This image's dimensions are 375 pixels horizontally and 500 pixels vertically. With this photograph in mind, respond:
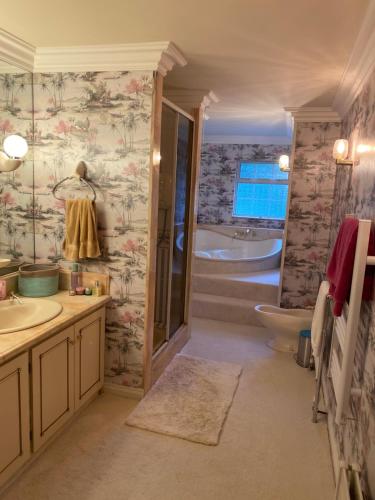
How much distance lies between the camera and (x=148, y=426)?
2.29 metres

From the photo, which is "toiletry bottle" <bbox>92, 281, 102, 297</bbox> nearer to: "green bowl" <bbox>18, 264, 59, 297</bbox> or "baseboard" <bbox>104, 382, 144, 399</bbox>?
"green bowl" <bbox>18, 264, 59, 297</bbox>

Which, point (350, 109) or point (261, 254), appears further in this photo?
point (261, 254)

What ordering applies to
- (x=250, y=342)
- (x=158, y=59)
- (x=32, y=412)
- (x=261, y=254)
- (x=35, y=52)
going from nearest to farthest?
1. (x=32, y=412)
2. (x=158, y=59)
3. (x=35, y=52)
4. (x=250, y=342)
5. (x=261, y=254)

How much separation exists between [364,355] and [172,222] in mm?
1802

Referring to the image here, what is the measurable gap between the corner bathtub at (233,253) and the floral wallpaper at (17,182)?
2.53 meters

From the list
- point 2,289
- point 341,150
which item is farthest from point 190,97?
point 2,289

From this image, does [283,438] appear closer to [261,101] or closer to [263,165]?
[261,101]

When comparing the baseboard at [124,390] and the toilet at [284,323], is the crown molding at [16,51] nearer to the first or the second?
the baseboard at [124,390]

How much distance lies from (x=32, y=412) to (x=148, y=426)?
73 centimetres

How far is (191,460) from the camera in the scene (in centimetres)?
205

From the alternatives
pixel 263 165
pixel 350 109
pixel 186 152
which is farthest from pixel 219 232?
pixel 350 109

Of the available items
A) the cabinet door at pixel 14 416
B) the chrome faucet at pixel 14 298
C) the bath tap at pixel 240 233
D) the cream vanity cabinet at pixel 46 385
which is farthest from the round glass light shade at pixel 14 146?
the bath tap at pixel 240 233

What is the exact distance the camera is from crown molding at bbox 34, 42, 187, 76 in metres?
2.18

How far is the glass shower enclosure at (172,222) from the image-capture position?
2857mm
